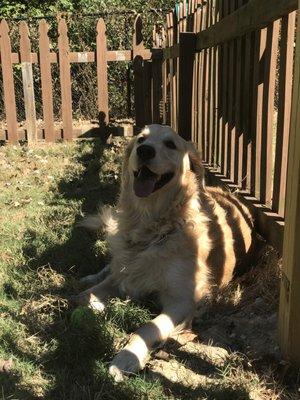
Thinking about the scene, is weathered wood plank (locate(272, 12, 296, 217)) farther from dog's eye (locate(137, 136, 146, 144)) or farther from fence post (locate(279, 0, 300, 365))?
dog's eye (locate(137, 136, 146, 144))

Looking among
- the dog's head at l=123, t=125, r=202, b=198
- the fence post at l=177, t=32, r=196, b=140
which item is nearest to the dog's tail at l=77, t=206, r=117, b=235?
the dog's head at l=123, t=125, r=202, b=198

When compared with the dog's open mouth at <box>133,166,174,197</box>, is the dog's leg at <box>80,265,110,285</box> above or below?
below

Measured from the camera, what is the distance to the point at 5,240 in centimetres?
427

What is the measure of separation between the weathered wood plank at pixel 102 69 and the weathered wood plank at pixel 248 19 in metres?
3.70

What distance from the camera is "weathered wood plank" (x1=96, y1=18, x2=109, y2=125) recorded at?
27.0 ft

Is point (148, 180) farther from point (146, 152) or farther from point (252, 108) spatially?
point (252, 108)

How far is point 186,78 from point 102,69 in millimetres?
3288

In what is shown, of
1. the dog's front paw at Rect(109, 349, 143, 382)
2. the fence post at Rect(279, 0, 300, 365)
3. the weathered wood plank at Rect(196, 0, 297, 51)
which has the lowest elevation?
the dog's front paw at Rect(109, 349, 143, 382)

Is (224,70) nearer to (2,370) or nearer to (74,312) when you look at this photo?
(74,312)

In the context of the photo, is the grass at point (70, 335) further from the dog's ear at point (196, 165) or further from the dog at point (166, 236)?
the dog's ear at point (196, 165)

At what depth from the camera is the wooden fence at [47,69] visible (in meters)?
8.20

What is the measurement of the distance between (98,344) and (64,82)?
20.9 feet

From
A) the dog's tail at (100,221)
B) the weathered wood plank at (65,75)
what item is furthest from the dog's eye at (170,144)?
the weathered wood plank at (65,75)

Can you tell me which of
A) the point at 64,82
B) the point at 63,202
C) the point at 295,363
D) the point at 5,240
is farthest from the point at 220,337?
the point at 64,82
